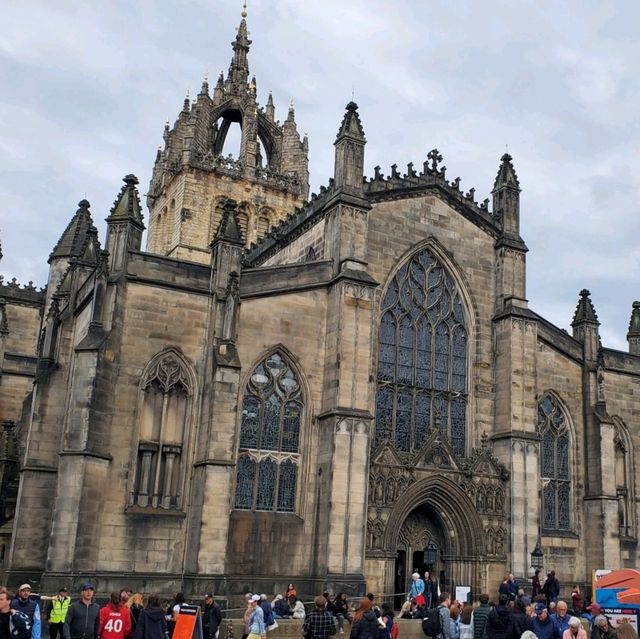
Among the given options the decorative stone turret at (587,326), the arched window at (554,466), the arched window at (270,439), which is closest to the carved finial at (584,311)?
the decorative stone turret at (587,326)

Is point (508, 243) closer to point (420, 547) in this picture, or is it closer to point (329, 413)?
point (329, 413)

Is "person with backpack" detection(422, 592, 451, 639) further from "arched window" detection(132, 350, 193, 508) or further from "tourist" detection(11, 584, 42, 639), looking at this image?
"arched window" detection(132, 350, 193, 508)

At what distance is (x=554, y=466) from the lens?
98.5 ft

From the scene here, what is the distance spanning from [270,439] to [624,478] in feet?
49.6

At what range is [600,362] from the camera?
31.1 m

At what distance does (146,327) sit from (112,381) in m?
1.87

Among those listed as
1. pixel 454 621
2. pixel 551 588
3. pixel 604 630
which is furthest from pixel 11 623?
pixel 551 588

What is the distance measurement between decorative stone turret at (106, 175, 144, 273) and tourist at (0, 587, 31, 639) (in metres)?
14.6

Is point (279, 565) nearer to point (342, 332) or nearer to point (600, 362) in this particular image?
point (342, 332)

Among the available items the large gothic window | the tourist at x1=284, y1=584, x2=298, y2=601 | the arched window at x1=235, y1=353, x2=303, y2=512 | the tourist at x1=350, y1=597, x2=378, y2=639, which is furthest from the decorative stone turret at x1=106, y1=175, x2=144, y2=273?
the tourist at x1=350, y1=597, x2=378, y2=639

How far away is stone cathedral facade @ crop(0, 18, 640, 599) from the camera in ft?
74.0

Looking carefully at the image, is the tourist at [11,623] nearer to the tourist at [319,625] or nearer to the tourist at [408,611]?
the tourist at [319,625]

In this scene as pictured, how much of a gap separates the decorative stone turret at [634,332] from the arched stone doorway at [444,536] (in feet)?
39.6

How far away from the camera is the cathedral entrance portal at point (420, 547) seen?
26922 mm
